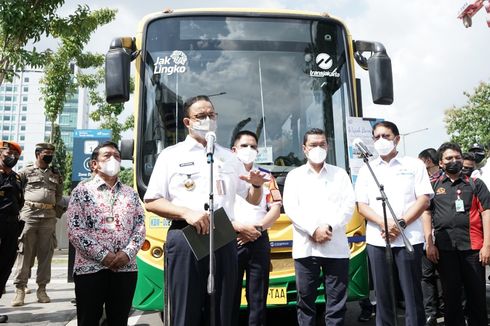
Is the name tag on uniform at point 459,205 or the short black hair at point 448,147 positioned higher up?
the short black hair at point 448,147

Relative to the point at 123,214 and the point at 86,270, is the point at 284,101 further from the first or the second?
the point at 86,270

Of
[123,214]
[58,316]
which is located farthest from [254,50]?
[58,316]

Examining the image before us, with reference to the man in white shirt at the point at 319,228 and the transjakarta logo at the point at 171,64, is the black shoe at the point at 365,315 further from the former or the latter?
the transjakarta logo at the point at 171,64

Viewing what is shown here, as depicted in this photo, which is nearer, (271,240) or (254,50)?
Result: (271,240)

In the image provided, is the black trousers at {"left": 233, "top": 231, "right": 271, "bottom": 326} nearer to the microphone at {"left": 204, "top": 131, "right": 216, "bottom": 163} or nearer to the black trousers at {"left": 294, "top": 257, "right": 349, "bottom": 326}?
the black trousers at {"left": 294, "top": 257, "right": 349, "bottom": 326}

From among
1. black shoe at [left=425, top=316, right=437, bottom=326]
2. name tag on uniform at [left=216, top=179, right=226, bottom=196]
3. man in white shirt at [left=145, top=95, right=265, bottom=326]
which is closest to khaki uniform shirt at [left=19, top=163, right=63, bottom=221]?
man in white shirt at [left=145, top=95, right=265, bottom=326]

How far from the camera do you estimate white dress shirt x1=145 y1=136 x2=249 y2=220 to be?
2957mm

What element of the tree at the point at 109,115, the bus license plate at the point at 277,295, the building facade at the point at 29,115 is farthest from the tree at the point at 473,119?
the building facade at the point at 29,115

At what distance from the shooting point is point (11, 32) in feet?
24.7

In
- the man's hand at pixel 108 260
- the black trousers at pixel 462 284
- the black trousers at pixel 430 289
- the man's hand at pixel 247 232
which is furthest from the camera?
the black trousers at pixel 430 289

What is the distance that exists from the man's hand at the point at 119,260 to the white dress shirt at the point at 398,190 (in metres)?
2.07

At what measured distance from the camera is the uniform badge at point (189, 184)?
9.71ft

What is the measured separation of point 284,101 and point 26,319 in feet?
12.9

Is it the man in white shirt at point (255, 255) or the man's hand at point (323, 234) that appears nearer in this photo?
the man's hand at point (323, 234)
